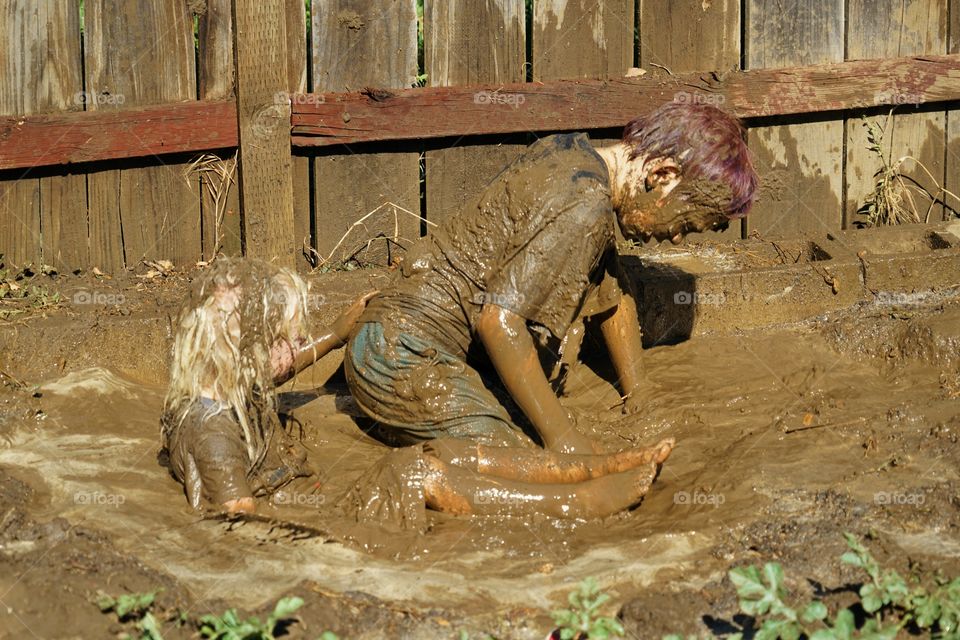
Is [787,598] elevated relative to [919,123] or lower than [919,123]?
lower

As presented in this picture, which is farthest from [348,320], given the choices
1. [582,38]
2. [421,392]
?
[582,38]

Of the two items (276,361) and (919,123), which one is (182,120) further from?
(919,123)

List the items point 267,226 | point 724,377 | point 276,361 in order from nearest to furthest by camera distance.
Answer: point 276,361 → point 724,377 → point 267,226

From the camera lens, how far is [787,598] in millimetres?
4199

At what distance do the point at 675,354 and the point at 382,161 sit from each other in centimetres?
199

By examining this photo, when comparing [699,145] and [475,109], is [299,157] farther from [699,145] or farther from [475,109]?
[699,145]

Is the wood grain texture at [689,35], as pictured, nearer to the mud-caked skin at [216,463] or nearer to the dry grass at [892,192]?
the dry grass at [892,192]

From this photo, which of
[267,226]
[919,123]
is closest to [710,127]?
[267,226]

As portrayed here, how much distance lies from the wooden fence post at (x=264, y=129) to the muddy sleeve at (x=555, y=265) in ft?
6.93

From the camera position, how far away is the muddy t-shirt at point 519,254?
17.4 feet

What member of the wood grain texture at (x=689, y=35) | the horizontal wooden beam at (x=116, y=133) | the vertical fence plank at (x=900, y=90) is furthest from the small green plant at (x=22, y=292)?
the vertical fence plank at (x=900, y=90)

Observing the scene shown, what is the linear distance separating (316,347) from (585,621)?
2428 millimetres

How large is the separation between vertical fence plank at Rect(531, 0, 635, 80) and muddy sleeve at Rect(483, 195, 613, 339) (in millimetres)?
2255

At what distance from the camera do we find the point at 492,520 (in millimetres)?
5156
